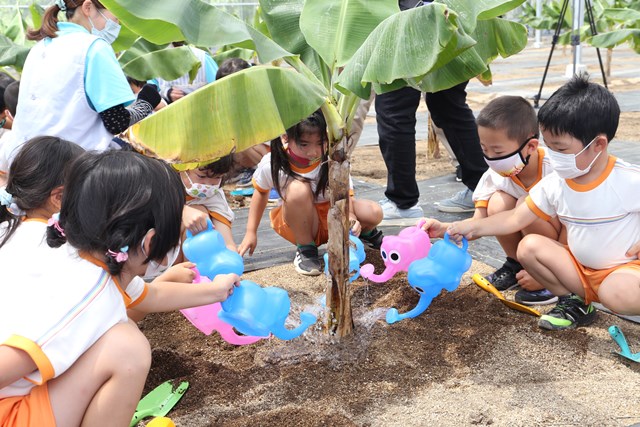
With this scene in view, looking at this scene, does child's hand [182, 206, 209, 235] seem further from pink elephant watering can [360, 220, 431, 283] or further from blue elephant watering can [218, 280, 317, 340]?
pink elephant watering can [360, 220, 431, 283]

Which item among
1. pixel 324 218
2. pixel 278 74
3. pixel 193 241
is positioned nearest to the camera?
pixel 278 74

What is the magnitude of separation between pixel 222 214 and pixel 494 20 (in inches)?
62.8

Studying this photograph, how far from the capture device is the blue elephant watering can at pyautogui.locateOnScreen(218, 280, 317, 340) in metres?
2.02

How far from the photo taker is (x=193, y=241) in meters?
2.29

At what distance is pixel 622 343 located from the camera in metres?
2.39

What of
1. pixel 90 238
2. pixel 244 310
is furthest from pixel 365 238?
pixel 90 238

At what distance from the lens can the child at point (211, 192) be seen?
3201 mm

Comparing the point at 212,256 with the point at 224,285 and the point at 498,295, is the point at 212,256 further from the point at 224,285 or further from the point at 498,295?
the point at 498,295

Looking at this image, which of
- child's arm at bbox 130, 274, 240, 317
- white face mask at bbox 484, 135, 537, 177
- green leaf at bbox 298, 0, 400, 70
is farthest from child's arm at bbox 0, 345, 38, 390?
white face mask at bbox 484, 135, 537, 177

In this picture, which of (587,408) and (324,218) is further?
(324,218)

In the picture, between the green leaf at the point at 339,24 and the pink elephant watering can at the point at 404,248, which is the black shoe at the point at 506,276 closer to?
the pink elephant watering can at the point at 404,248

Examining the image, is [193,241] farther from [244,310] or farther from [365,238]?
[365,238]

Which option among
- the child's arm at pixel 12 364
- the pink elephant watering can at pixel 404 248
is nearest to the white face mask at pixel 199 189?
the pink elephant watering can at pixel 404 248

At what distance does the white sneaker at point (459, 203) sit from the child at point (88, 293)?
2.66 metres
